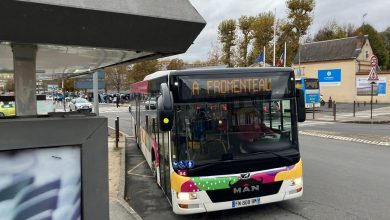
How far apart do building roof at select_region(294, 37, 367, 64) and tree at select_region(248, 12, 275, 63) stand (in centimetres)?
620

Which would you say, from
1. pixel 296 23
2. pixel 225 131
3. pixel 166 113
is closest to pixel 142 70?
pixel 296 23

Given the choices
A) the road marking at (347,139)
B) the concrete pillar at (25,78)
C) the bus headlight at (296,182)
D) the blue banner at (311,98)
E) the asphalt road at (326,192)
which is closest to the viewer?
the concrete pillar at (25,78)

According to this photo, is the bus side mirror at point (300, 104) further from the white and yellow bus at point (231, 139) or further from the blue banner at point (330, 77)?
the blue banner at point (330, 77)

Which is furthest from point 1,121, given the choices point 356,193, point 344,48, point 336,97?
point 344,48

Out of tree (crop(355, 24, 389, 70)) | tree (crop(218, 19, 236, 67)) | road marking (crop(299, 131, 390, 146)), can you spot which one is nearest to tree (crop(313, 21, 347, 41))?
tree (crop(355, 24, 389, 70))

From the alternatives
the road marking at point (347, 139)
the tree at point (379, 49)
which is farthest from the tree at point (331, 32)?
the road marking at point (347, 139)

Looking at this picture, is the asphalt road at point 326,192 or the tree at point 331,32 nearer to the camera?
the asphalt road at point 326,192

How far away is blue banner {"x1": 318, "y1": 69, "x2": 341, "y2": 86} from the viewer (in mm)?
46197

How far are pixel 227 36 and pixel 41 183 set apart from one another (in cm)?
4912

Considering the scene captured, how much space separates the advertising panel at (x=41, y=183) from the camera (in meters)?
3.20

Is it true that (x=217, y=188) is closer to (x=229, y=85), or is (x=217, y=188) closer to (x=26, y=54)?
(x=229, y=85)

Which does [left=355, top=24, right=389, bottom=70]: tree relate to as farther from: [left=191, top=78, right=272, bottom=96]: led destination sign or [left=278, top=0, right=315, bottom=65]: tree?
[left=191, top=78, right=272, bottom=96]: led destination sign

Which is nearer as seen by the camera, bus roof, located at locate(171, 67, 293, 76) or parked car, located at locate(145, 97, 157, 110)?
bus roof, located at locate(171, 67, 293, 76)

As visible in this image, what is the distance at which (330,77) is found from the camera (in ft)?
156
